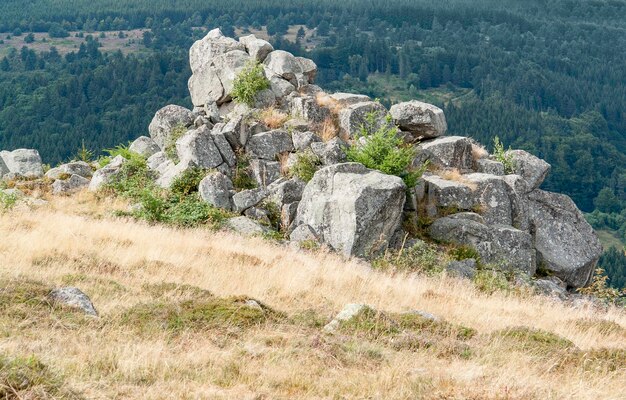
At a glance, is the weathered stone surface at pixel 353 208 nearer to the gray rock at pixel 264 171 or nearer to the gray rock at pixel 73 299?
the gray rock at pixel 264 171

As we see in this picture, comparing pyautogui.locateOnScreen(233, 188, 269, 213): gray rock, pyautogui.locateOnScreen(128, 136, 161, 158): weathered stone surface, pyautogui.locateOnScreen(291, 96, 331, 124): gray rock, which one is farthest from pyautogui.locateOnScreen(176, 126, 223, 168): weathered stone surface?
pyautogui.locateOnScreen(128, 136, 161, 158): weathered stone surface

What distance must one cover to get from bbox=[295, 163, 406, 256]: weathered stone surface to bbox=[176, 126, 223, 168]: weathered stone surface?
5004mm

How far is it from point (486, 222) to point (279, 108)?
434 inches

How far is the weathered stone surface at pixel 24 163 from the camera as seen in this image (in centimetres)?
3559

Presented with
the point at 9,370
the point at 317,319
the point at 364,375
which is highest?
the point at 9,370

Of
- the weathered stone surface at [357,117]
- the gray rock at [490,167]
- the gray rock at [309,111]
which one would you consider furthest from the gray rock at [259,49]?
the gray rock at [490,167]

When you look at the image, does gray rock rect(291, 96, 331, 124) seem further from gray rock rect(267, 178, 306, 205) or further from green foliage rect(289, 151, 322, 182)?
gray rock rect(267, 178, 306, 205)

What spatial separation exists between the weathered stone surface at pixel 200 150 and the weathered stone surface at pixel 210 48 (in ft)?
26.8

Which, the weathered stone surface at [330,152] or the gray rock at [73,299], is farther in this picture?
the weathered stone surface at [330,152]

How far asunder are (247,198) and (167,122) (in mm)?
7283

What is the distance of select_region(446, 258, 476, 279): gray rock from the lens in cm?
2501

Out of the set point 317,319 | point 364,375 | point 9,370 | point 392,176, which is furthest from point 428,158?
point 9,370

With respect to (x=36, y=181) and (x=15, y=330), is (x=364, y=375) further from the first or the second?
(x=36, y=181)

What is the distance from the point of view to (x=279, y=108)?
3491 cm
